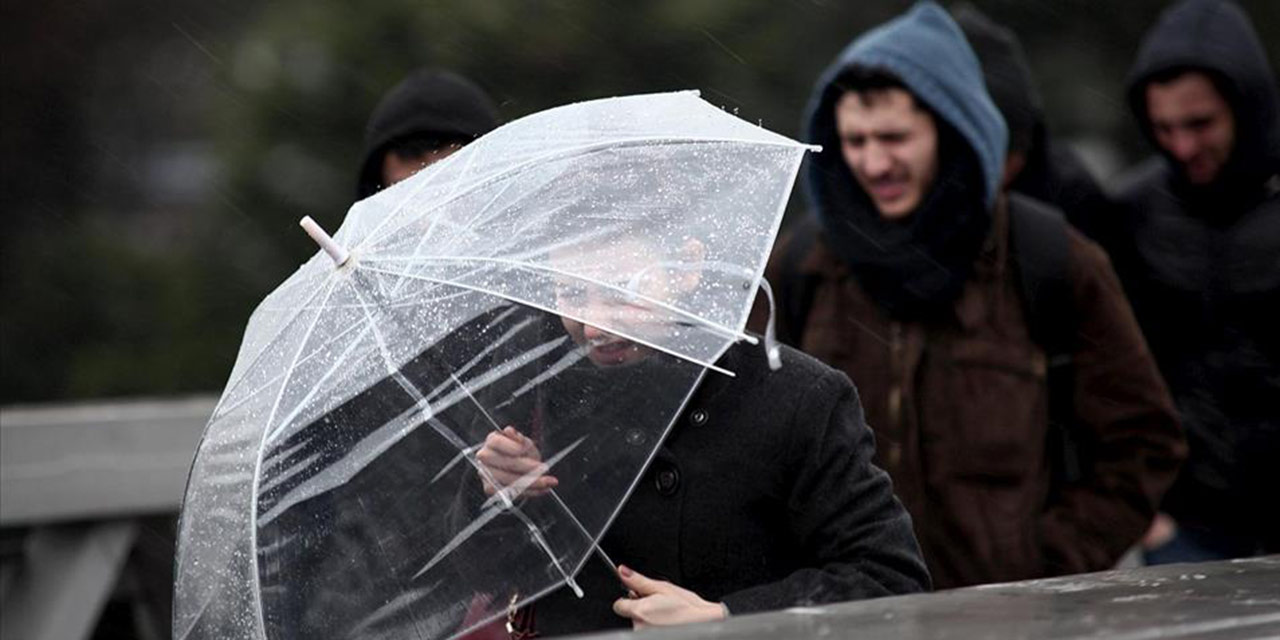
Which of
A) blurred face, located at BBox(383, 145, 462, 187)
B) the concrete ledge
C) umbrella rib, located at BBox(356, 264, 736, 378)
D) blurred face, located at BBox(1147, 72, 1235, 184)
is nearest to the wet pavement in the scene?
umbrella rib, located at BBox(356, 264, 736, 378)

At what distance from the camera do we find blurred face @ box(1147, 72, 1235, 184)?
5652 mm

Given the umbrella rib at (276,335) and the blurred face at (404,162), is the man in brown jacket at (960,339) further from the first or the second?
the umbrella rib at (276,335)

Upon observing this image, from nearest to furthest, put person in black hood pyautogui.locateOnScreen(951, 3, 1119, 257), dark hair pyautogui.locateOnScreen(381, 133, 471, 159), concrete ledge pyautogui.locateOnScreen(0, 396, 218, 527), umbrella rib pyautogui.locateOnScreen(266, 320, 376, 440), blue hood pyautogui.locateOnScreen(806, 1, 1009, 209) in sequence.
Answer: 1. umbrella rib pyautogui.locateOnScreen(266, 320, 376, 440)
2. blue hood pyautogui.locateOnScreen(806, 1, 1009, 209)
3. dark hair pyautogui.locateOnScreen(381, 133, 471, 159)
4. concrete ledge pyautogui.locateOnScreen(0, 396, 218, 527)
5. person in black hood pyautogui.locateOnScreen(951, 3, 1119, 257)

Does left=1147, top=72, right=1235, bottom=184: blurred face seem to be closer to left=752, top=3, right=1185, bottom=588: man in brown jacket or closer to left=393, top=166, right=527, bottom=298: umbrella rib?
left=752, top=3, right=1185, bottom=588: man in brown jacket

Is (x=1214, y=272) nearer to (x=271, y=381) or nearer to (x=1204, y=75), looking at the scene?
(x=1204, y=75)

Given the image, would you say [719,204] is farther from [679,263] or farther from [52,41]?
[52,41]

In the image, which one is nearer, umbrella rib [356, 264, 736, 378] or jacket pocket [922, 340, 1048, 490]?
umbrella rib [356, 264, 736, 378]

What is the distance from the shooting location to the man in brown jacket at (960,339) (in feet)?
15.5

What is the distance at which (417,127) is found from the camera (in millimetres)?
5121

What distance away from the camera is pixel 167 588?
6.19 metres

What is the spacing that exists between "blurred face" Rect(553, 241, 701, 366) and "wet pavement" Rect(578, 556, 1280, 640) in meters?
0.59

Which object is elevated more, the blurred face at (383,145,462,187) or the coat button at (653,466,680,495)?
the blurred face at (383,145,462,187)

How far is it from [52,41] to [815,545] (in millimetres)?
7477

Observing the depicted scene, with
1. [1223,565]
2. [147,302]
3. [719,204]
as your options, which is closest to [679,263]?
[719,204]
